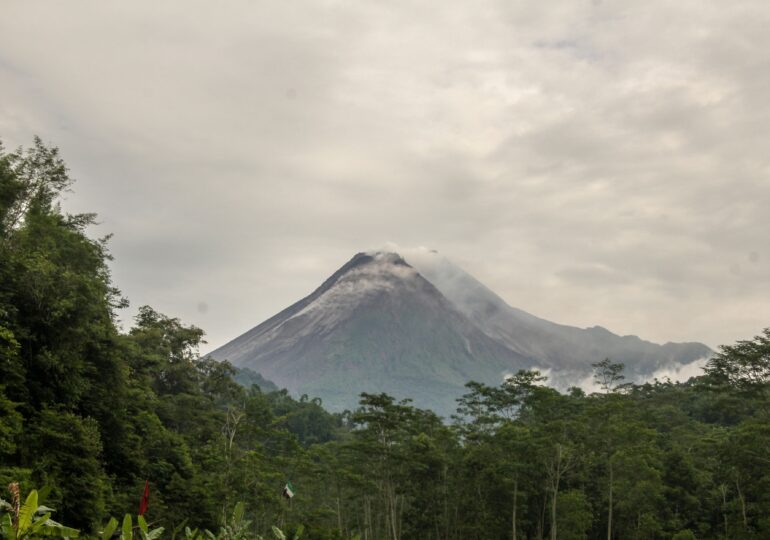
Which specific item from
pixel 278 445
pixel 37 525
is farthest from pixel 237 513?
pixel 278 445

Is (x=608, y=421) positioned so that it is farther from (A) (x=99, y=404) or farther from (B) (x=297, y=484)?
(A) (x=99, y=404)

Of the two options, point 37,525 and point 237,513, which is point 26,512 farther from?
point 237,513

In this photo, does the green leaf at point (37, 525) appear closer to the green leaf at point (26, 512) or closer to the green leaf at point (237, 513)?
the green leaf at point (26, 512)

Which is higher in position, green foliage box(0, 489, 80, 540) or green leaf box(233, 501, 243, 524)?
green foliage box(0, 489, 80, 540)

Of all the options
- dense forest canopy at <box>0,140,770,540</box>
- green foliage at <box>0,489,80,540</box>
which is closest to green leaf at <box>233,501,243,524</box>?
green foliage at <box>0,489,80,540</box>

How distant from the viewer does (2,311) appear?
63.1ft

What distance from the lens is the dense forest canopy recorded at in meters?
21.7

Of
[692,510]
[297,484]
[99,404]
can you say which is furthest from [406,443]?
[99,404]

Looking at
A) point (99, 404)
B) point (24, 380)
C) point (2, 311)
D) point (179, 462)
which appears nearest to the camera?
point (2, 311)

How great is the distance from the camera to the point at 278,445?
4853cm

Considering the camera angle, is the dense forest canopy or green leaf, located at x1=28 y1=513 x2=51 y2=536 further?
the dense forest canopy

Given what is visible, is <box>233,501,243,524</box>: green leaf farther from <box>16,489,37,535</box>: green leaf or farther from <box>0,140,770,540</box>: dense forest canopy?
<box>0,140,770,540</box>: dense forest canopy

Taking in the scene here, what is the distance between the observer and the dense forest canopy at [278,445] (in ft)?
71.3

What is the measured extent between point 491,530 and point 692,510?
1189 centimetres
